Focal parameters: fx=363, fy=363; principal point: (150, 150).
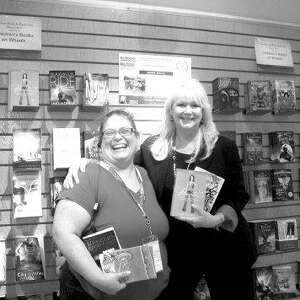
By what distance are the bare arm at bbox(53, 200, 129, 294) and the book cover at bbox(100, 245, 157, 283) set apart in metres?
0.04

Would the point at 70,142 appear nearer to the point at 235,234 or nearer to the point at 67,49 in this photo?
the point at 67,49

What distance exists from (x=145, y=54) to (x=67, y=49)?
0.61 meters

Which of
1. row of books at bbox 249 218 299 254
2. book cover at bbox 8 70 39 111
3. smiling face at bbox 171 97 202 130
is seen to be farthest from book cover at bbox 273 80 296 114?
book cover at bbox 8 70 39 111

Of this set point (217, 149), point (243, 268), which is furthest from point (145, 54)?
point (243, 268)

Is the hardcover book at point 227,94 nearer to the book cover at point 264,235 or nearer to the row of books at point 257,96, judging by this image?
the row of books at point 257,96

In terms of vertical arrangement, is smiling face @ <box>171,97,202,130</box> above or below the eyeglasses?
above

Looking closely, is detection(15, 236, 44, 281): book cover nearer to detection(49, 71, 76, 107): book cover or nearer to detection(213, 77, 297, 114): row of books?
detection(49, 71, 76, 107): book cover

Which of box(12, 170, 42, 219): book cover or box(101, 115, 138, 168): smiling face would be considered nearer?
box(101, 115, 138, 168): smiling face

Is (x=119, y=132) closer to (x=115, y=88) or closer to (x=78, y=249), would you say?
(x=78, y=249)

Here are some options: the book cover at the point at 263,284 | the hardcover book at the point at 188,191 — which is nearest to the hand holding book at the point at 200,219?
the hardcover book at the point at 188,191

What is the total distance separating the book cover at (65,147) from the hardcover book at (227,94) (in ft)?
3.83

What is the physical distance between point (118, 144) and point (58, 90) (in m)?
1.08

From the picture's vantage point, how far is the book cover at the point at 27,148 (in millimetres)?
2482

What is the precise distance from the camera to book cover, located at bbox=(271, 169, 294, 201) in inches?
120
